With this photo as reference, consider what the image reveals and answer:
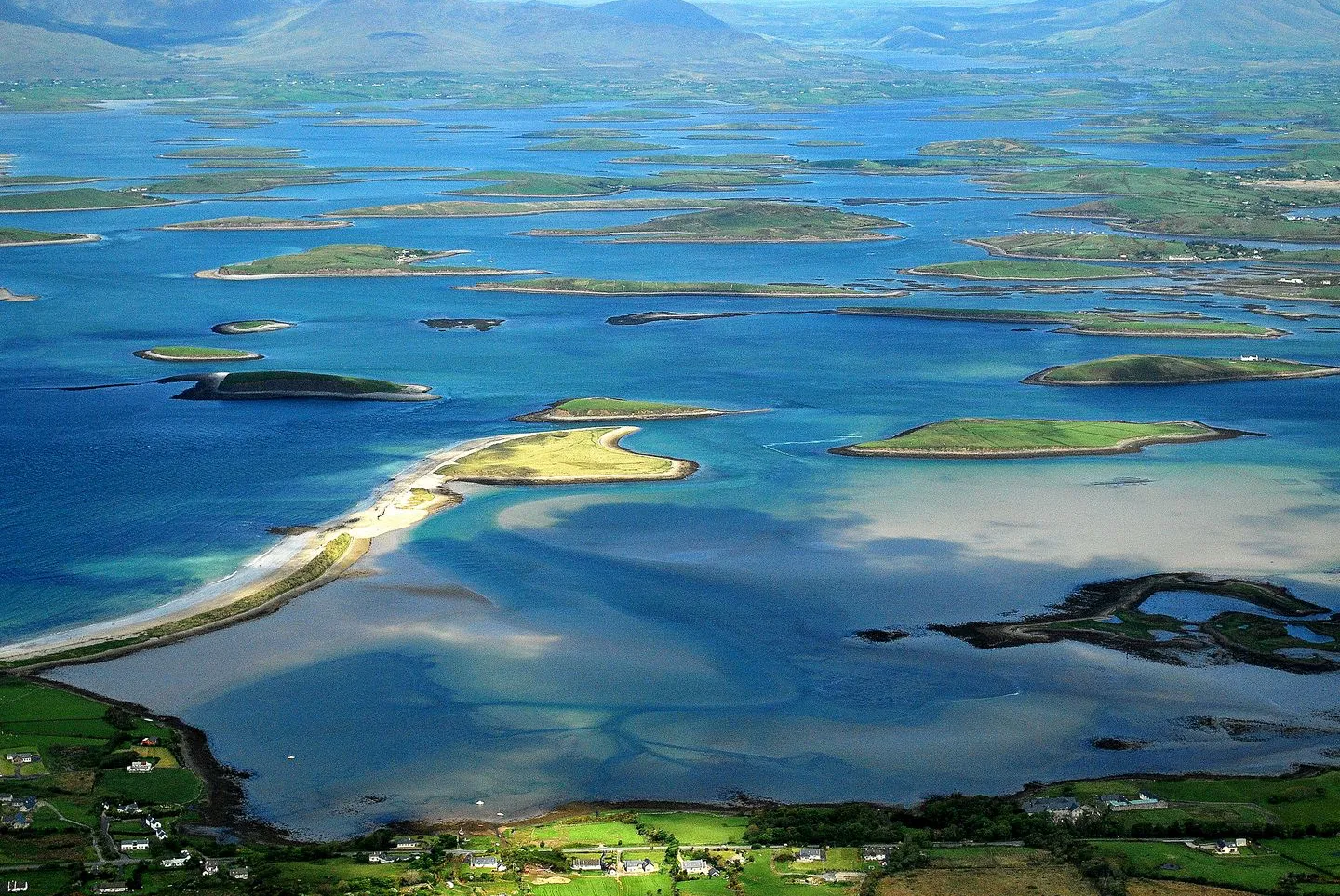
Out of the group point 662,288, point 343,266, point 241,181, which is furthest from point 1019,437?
point 241,181

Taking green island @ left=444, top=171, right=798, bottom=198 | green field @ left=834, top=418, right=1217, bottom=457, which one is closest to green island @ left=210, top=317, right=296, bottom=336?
green field @ left=834, top=418, right=1217, bottom=457

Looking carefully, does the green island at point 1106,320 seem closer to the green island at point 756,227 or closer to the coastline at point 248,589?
the green island at point 756,227

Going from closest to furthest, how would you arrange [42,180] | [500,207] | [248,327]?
[248,327] < [500,207] < [42,180]

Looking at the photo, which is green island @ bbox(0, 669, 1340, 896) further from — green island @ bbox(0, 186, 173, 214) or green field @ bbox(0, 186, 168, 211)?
green field @ bbox(0, 186, 168, 211)

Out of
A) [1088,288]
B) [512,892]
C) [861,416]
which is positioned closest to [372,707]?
[512,892]

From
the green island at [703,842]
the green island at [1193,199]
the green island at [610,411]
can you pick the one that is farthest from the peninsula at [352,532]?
the green island at [1193,199]

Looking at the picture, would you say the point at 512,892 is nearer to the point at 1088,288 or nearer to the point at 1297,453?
the point at 1297,453

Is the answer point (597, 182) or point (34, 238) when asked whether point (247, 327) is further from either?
point (597, 182)
